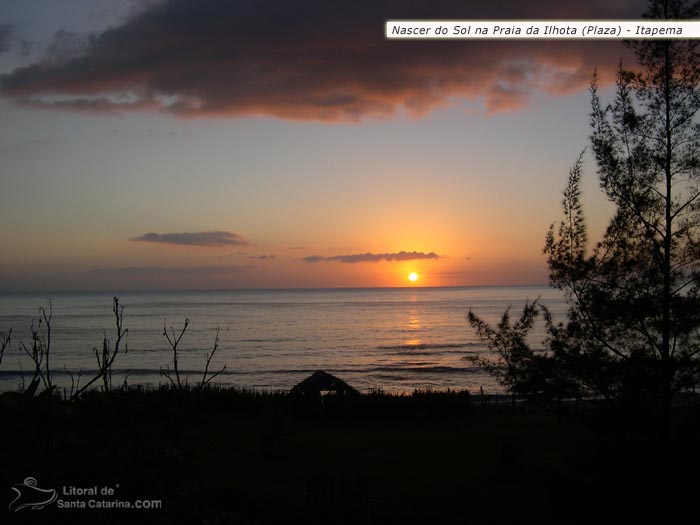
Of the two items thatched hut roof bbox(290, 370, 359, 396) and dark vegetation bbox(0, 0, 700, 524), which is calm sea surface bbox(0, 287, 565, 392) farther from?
dark vegetation bbox(0, 0, 700, 524)

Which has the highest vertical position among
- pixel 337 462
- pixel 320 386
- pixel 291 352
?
pixel 320 386

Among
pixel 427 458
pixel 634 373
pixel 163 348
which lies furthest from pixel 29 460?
pixel 163 348

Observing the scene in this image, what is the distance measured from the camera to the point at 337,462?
13461mm

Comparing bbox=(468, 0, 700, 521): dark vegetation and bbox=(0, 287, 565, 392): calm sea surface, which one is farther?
bbox=(0, 287, 565, 392): calm sea surface

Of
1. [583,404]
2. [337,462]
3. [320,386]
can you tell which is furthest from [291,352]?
[583,404]

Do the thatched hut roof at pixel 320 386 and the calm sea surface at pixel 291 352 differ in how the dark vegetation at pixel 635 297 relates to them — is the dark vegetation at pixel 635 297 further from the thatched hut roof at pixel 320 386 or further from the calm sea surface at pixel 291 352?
the calm sea surface at pixel 291 352

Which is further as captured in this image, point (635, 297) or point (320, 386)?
point (320, 386)

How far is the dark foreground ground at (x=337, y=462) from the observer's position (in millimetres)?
4895

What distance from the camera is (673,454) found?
23.9 feet

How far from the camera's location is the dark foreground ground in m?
4.89

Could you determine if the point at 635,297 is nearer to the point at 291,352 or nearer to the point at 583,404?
the point at 583,404

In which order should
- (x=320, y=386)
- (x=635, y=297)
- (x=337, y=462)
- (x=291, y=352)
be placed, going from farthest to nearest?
(x=291, y=352) → (x=320, y=386) → (x=337, y=462) → (x=635, y=297)

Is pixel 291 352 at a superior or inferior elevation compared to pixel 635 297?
inferior

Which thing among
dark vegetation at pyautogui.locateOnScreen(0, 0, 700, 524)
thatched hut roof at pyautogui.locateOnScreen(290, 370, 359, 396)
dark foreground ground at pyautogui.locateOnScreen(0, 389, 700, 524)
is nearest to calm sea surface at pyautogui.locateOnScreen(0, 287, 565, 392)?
thatched hut roof at pyautogui.locateOnScreen(290, 370, 359, 396)
